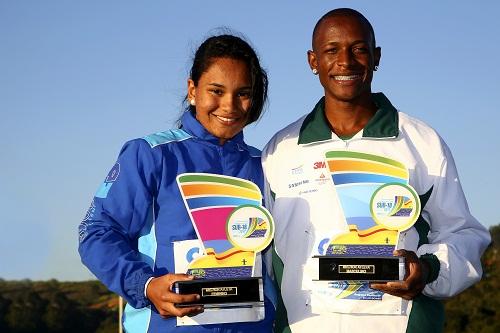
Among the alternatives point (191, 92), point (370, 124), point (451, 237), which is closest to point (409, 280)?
point (451, 237)

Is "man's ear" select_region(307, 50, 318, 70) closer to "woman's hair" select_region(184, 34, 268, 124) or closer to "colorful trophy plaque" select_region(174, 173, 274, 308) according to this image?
"woman's hair" select_region(184, 34, 268, 124)

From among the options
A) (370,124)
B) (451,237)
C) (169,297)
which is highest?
(370,124)

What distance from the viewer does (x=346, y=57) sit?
17.2ft

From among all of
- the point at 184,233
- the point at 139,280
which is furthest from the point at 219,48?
the point at 139,280

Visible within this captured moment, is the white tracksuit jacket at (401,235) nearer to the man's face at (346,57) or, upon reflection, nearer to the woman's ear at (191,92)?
the man's face at (346,57)

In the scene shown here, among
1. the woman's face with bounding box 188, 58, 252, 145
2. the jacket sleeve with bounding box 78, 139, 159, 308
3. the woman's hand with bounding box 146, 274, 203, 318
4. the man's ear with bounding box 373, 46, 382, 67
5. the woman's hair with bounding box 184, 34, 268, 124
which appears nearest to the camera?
the woman's hand with bounding box 146, 274, 203, 318

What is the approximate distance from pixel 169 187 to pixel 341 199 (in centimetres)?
95

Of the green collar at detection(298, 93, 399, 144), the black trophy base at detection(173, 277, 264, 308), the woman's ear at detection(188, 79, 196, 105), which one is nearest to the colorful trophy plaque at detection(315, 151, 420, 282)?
the green collar at detection(298, 93, 399, 144)

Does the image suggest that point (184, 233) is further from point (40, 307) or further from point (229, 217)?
point (40, 307)

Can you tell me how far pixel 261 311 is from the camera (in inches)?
195

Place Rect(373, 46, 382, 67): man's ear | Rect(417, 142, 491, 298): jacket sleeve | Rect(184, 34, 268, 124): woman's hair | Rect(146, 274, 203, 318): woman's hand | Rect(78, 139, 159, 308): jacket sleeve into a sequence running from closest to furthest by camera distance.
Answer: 1. Rect(146, 274, 203, 318): woman's hand
2. Rect(78, 139, 159, 308): jacket sleeve
3. Rect(417, 142, 491, 298): jacket sleeve
4. Rect(184, 34, 268, 124): woman's hair
5. Rect(373, 46, 382, 67): man's ear

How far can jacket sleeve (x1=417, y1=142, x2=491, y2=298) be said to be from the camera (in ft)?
16.0

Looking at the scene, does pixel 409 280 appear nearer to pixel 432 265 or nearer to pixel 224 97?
pixel 432 265

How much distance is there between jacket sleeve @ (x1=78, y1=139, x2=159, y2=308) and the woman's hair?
0.61 m
